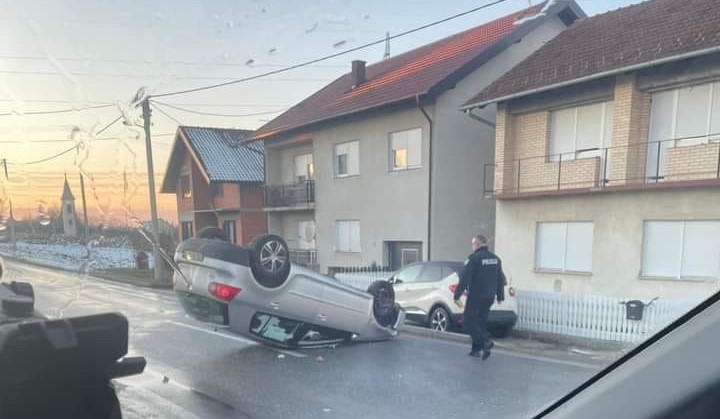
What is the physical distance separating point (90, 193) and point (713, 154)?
4.76 ft

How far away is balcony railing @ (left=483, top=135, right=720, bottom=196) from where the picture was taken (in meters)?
0.97

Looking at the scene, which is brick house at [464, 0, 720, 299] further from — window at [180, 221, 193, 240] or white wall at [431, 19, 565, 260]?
window at [180, 221, 193, 240]

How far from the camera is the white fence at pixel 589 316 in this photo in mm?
851

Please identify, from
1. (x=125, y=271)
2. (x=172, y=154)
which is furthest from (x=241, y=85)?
(x=125, y=271)

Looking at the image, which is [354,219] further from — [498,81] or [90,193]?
[90,193]

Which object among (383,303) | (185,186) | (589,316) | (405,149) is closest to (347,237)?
(405,149)

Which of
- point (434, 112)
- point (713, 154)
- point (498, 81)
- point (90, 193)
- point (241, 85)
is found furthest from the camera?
point (434, 112)

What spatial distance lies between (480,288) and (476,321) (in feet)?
3.04

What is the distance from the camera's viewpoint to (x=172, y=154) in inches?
46.5

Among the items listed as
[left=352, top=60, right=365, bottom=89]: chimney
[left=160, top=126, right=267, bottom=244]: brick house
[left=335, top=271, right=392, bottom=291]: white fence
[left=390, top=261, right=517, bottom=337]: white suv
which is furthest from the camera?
[left=390, top=261, right=517, bottom=337]: white suv

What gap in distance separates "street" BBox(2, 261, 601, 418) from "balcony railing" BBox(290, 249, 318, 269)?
1.30 ft

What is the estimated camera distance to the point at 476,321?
3.04 m

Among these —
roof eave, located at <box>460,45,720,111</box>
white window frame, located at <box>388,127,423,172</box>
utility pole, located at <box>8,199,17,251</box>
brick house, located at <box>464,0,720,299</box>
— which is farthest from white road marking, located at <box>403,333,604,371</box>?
utility pole, located at <box>8,199,17,251</box>

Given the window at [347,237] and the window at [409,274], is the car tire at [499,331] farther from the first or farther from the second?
the window at [347,237]
